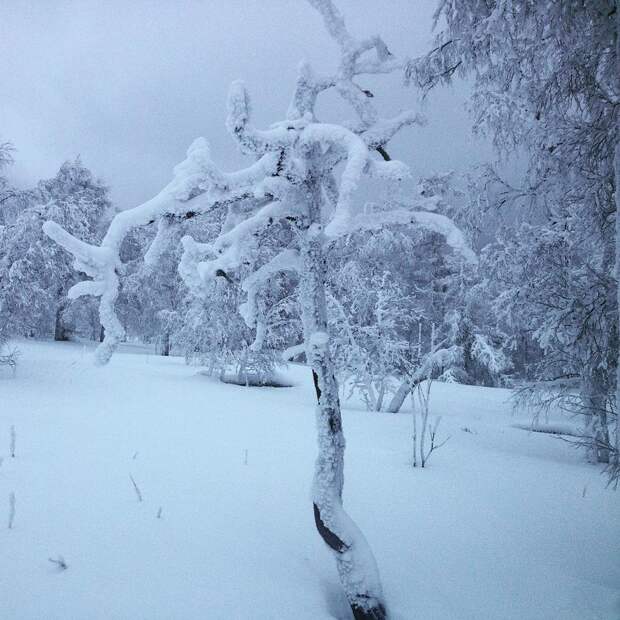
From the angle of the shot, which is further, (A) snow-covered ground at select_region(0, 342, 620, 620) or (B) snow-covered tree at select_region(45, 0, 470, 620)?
(A) snow-covered ground at select_region(0, 342, 620, 620)

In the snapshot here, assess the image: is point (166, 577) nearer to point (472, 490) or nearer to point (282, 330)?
point (472, 490)

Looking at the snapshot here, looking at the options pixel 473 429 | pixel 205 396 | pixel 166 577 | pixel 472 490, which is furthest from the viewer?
pixel 205 396

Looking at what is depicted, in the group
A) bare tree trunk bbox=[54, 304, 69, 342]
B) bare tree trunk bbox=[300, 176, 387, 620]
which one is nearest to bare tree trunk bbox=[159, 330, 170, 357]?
bare tree trunk bbox=[54, 304, 69, 342]

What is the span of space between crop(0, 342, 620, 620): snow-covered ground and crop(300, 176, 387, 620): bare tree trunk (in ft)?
1.16

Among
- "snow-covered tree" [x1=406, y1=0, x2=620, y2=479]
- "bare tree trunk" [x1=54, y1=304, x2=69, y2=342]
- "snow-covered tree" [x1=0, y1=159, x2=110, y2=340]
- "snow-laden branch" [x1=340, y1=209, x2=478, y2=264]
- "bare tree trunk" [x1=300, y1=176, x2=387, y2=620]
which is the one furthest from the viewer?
"bare tree trunk" [x1=54, y1=304, x2=69, y2=342]

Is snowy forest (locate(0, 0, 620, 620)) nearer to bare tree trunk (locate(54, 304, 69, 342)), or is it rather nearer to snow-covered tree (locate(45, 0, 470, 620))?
snow-covered tree (locate(45, 0, 470, 620))

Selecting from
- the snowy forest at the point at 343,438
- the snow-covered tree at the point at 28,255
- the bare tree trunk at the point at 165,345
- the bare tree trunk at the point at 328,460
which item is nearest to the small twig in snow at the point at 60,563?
the snowy forest at the point at 343,438

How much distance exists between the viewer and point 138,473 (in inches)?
228

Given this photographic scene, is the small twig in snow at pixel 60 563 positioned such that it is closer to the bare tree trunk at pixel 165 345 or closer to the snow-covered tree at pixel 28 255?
the snow-covered tree at pixel 28 255

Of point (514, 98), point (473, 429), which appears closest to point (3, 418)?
point (514, 98)

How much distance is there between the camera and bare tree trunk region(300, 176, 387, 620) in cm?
320

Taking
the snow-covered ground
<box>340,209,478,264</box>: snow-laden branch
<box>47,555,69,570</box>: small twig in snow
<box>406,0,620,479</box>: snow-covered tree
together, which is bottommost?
the snow-covered ground

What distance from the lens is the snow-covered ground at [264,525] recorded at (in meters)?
3.23

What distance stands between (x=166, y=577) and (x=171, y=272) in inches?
891
